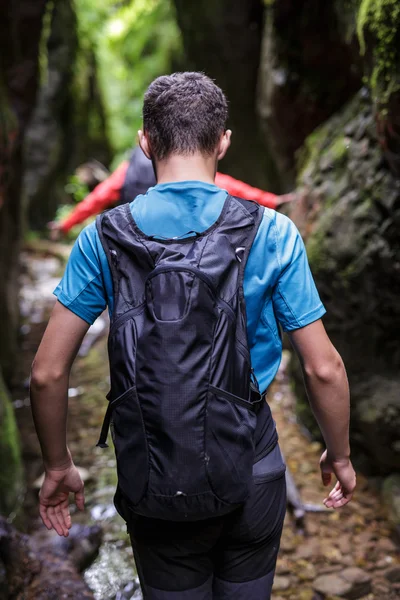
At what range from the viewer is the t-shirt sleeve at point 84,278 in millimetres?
1642

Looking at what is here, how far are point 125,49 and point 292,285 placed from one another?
14.9 meters

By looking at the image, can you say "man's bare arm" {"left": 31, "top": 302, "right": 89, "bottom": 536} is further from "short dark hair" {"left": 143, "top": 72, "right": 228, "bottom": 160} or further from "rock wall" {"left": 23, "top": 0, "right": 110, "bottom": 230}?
"rock wall" {"left": 23, "top": 0, "right": 110, "bottom": 230}

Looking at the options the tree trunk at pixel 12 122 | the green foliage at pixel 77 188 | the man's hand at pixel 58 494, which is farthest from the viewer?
the green foliage at pixel 77 188

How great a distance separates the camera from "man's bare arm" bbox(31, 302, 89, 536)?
5.42 feet

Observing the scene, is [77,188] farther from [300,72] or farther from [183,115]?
Result: [183,115]

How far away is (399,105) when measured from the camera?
3.19m

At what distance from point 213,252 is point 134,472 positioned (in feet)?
2.01

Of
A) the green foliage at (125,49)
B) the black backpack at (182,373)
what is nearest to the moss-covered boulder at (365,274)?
the black backpack at (182,373)

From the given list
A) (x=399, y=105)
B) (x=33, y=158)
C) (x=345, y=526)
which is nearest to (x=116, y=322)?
(x=399, y=105)

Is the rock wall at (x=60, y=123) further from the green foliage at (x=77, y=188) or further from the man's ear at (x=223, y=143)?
the man's ear at (x=223, y=143)

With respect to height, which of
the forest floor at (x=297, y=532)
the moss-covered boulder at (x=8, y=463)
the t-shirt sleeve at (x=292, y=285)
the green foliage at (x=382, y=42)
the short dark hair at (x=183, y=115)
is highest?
the green foliage at (x=382, y=42)

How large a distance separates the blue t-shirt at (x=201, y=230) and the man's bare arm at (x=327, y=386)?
0.06 meters

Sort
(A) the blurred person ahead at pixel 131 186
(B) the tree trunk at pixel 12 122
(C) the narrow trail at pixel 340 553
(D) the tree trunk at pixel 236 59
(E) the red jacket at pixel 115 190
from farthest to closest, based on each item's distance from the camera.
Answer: (D) the tree trunk at pixel 236 59, (B) the tree trunk at pixel 12 122, (E) the red jacket at pixel 115 190, (A) the blurred person ahead at pixel 131 186, (C) the narrow trail at pixel 340 553

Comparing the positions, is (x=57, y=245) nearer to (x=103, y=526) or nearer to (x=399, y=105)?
(x=103, y=526)
